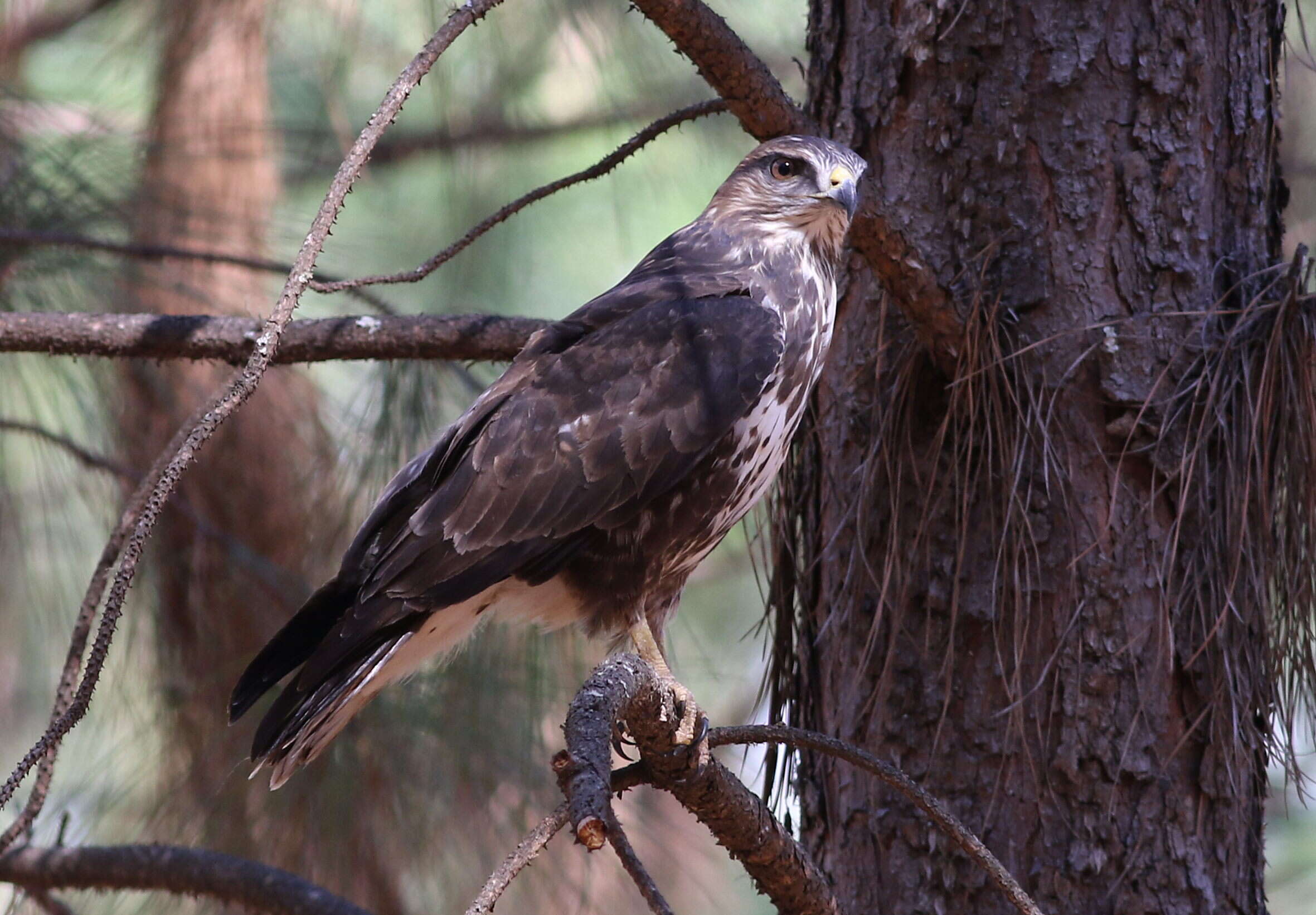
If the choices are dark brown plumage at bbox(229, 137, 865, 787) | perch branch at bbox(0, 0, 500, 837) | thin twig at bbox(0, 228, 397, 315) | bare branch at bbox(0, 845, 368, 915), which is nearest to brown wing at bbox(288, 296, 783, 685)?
dark brown plumage at bbox(229, 137, 865, 787)

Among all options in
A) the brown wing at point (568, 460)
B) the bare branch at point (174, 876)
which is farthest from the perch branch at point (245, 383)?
the bare branch at point (174, 876)

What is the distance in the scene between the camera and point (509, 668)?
3.45 meters

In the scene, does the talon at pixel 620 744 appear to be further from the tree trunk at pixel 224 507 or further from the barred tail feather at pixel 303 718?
the tree trunk at pixel 224 507

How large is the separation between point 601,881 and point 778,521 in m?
1.57

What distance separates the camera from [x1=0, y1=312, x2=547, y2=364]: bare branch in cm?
254

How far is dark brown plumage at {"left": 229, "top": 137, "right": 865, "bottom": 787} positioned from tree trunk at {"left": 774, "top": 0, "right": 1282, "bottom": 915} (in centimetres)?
23

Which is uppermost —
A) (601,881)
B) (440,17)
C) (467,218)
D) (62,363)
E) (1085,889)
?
(467,218)

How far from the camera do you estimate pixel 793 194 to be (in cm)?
276

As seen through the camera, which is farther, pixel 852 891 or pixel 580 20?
pixel 580 20

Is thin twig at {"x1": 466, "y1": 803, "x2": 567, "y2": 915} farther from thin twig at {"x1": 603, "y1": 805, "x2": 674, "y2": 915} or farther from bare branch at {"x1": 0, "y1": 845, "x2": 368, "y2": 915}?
bare branch at {"x1": 0, "y1": 845, "x2": 368, "y2": 915}

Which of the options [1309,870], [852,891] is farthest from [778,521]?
[1309,870]

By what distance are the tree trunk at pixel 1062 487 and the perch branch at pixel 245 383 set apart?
40.5 inches

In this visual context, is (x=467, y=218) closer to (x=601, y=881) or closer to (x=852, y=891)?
(x=601, y=881)

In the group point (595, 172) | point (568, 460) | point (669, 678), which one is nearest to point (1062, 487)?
point (669, 678)
